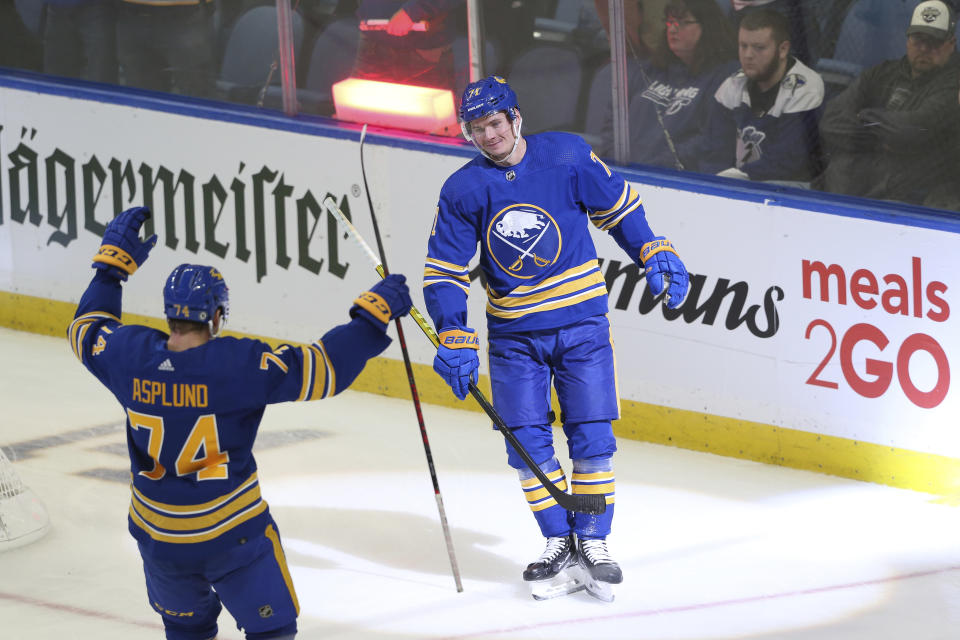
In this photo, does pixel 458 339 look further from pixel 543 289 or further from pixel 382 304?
pixel 382 304

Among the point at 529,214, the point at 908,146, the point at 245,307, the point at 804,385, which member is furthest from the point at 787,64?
the point at 245,307

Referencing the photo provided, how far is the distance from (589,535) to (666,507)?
2.75ft

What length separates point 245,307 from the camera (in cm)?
701

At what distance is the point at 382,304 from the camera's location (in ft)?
10.8

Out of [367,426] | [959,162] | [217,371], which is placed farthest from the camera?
[367,426]

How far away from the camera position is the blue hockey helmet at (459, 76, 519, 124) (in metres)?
4.20

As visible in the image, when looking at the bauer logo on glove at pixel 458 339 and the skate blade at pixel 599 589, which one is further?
the skate blade at pixel 599 589

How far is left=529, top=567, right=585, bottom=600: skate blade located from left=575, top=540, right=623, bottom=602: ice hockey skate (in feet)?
0.11

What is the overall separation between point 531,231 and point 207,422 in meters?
1.43

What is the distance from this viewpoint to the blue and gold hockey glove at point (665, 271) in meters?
4.32

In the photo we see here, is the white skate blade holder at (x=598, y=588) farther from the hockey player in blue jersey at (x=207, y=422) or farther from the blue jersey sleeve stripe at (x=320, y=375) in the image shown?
the blue jersey sleeve stripe at (x=320, y=375)

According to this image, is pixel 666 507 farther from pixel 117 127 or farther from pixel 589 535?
pixel 117 127

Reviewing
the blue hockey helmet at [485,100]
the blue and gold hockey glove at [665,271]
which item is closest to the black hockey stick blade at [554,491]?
the blue and gold hockey glove at [665,271]

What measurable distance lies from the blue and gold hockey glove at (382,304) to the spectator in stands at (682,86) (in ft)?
8.85
